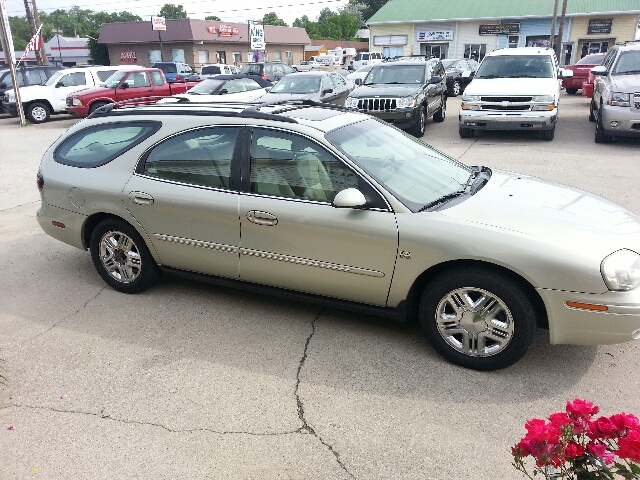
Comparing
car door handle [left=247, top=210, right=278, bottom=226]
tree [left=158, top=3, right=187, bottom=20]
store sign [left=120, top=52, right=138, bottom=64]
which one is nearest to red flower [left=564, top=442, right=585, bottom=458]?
car door handle [left=247, top=210, right=278, bottom=226]

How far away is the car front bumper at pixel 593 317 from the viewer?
10.2 ft

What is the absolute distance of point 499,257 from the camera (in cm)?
328

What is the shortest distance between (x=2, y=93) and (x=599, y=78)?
1891 centimetres

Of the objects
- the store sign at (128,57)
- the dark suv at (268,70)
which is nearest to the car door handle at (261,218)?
the dark suv at (268,70)

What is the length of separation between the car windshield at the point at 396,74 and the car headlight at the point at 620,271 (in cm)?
1111

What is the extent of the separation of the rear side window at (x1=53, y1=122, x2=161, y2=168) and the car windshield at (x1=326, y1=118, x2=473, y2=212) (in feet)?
5.61

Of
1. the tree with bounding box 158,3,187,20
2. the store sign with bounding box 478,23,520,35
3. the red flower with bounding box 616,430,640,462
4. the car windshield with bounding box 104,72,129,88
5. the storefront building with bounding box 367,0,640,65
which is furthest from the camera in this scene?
the tree with bounding box 158,3,187,20

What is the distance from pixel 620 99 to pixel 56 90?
55.8 feet

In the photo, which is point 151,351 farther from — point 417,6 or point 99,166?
point 417,6

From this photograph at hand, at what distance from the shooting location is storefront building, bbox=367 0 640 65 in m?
35.3

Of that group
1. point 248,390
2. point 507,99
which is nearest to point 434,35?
point 507,99

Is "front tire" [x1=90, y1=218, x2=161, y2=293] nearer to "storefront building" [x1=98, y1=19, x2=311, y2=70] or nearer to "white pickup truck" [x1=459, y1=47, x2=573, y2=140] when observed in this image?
"white pickup truck" [x1=459, y1=47, x2=573, y2=140]

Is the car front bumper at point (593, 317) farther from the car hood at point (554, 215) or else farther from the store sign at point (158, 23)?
the store sign at point (158, 23)

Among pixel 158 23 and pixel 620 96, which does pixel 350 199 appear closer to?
pixel 620 96
